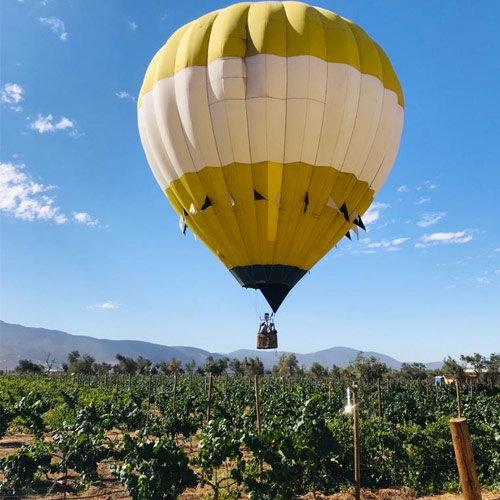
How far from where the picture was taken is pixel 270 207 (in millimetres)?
13266

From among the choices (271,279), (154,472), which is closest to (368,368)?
(271,279)

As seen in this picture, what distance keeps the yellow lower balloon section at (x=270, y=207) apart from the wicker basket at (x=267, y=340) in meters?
2.65

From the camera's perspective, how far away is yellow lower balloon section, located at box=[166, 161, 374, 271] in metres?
13.1

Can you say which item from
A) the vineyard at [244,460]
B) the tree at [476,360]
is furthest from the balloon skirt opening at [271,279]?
the tree at [476,360]

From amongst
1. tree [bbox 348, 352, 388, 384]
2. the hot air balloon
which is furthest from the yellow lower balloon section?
tree [bbox 348, 352, 388, 384]

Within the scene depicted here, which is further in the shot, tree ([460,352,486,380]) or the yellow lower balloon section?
tree ([460,352,486,380])

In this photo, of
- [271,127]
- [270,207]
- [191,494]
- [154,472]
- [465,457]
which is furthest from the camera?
[270,207]

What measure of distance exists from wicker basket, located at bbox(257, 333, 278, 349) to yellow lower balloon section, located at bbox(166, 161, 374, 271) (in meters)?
2.65

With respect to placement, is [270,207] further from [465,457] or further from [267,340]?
[465,457]

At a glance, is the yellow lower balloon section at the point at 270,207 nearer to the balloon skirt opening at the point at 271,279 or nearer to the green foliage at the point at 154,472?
the balloon skirt opening at the point at 271,279

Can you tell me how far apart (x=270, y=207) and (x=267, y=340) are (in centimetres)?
477

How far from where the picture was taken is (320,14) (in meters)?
13.7

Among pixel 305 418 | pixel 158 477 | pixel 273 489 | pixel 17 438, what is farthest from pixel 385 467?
pixel 17 438

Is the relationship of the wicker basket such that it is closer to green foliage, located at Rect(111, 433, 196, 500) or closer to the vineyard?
the vineyard
